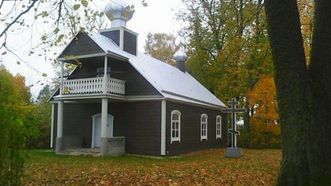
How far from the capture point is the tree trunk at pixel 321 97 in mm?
6379

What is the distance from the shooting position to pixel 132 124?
67.8 ft

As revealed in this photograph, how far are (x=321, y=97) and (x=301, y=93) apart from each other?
34 centimetres

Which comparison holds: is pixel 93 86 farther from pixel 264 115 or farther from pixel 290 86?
pixel 290 86

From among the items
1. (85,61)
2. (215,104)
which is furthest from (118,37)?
(215,104)

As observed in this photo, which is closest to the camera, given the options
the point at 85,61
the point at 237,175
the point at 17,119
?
the point at 17,119

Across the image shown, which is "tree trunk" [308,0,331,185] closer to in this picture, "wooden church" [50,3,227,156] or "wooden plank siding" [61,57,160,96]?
"wooden church" [50,3,227,156]

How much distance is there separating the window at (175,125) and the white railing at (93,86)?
2.87 m

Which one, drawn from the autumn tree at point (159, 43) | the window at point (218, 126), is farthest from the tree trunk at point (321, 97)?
the autumn tree at point (159, 43)

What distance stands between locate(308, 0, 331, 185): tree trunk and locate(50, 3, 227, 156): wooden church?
12701 mm

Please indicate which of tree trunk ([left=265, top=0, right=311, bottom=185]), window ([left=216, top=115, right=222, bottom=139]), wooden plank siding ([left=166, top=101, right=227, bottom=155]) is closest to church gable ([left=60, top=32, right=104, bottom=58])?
wooden plank siding ([left=166, top=101, right=227, bottom=155])

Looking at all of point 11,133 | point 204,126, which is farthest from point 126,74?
point 11,133

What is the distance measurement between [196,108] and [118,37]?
6127 mm

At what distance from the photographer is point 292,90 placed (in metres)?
6.59

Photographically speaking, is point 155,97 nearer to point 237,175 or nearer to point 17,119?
point 237,175
